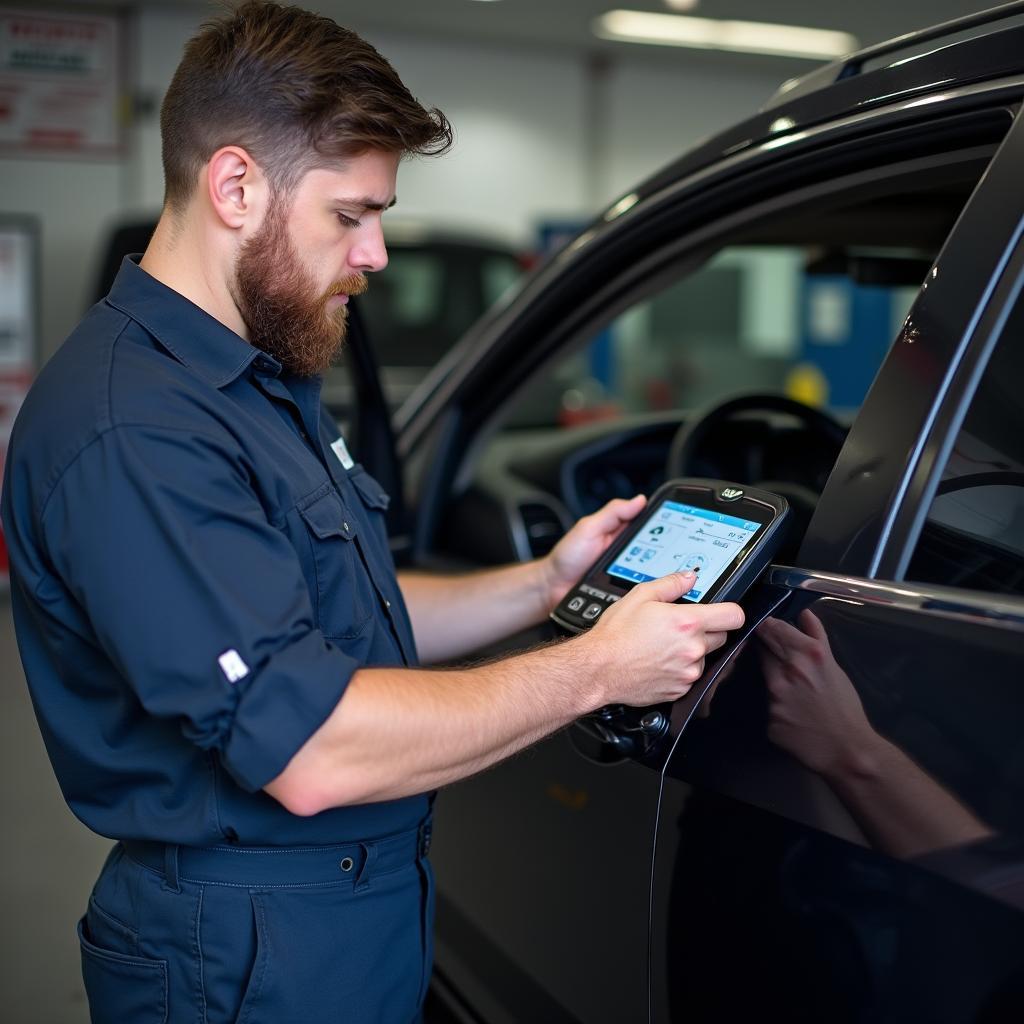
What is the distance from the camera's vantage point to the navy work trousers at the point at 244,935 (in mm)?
1227

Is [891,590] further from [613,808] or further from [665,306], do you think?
[665,306]

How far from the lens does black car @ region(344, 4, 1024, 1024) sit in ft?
3.09

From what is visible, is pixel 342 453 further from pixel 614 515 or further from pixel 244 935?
pixel 244 935

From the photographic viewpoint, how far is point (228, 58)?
4.10ft

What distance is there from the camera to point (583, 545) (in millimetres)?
1644

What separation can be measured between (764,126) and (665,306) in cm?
936

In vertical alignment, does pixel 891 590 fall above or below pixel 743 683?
above

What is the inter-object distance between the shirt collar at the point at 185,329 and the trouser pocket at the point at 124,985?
2.00ft

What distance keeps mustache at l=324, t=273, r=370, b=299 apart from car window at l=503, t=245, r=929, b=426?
29.0ft

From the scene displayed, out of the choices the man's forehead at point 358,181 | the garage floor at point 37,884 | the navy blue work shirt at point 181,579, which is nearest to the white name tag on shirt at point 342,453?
the navy blue work shirt at point 181,579

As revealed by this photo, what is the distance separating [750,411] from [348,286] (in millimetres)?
988

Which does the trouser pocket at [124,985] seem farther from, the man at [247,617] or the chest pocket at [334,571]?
the chest pocket at [334,571]

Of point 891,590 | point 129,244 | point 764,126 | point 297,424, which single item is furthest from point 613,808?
point 129,244

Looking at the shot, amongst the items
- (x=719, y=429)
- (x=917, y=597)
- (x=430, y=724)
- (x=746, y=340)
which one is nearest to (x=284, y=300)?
(x=430, y=724)
